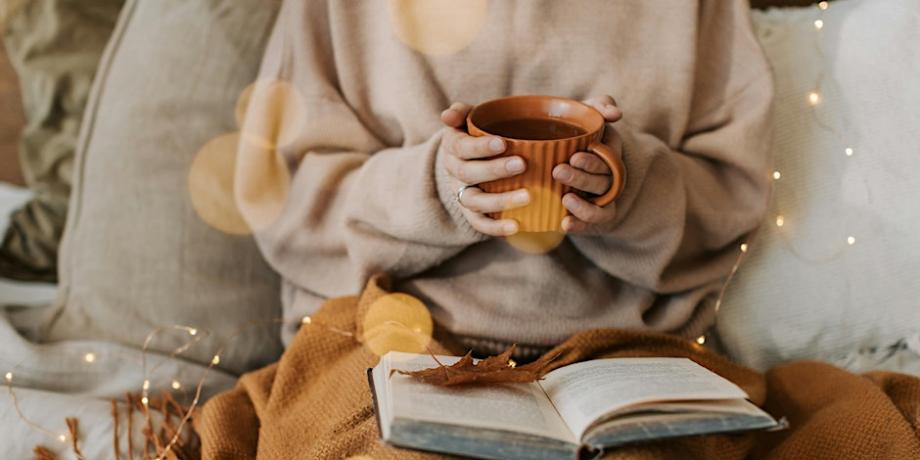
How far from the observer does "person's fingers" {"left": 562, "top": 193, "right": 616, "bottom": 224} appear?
0.74 meters

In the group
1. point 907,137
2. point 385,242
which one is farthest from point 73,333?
point 907,137

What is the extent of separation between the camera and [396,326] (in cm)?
91

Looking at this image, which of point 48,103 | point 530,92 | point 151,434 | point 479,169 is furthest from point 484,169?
point 48,103

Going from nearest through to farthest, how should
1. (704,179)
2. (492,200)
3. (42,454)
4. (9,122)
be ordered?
(492,200)
(42,454)
(704,179)
(9,122)

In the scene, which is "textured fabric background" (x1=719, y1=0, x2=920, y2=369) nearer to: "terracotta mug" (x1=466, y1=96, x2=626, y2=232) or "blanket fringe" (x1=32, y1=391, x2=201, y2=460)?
"terracotta mug" (x1=466, y1=96, x2=626, y2=232)

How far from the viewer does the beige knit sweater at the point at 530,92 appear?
3.15ft

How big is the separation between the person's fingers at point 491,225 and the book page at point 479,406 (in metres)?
0.16

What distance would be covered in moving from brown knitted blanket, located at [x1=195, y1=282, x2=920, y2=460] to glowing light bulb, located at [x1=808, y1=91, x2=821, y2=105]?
36cm

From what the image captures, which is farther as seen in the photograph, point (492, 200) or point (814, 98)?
point (814, 98)

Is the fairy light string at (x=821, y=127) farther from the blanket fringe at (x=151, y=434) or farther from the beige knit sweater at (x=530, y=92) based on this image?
the blanket fringe at (x=151, y=434)

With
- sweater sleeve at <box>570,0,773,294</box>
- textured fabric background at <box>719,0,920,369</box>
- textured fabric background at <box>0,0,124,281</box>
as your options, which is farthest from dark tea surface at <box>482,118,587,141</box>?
textured fabric background at <box>0,0,124,281</box>

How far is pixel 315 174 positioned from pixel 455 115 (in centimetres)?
32

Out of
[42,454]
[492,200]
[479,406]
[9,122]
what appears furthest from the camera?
[9,122]

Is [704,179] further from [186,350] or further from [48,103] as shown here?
[48,103]
